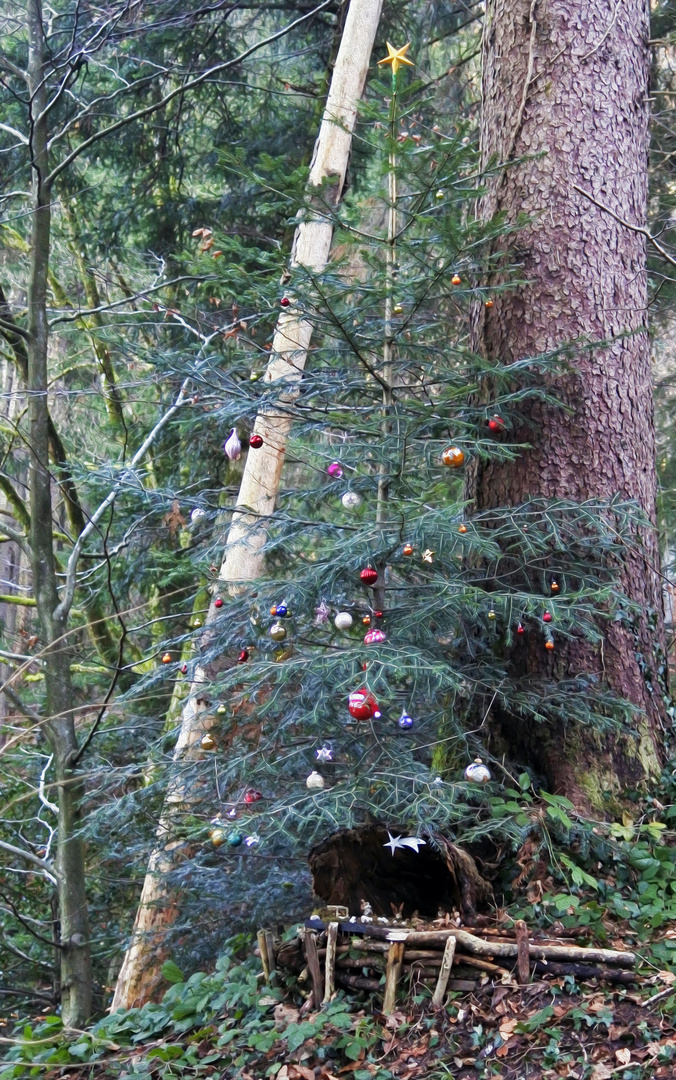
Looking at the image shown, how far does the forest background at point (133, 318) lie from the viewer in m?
5.25

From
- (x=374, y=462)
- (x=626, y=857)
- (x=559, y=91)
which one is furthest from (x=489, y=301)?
(x=626, y=857)

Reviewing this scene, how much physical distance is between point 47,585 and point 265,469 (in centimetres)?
162

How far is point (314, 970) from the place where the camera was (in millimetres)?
3555

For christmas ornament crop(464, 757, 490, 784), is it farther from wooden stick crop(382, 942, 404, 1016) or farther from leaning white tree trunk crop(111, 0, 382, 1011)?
leaning white tree trunk crop(111, 0, 382, 1011)

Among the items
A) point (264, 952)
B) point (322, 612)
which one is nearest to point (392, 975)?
point (264, 952)

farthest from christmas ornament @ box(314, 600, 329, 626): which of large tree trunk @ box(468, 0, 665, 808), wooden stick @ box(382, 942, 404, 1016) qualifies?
wooden stick @ box(382, 942, 404, 1016)

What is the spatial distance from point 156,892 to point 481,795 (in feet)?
8.27

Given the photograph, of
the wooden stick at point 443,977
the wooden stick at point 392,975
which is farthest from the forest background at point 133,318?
the wooden stick at point 443,977

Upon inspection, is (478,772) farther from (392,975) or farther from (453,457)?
(453,457)

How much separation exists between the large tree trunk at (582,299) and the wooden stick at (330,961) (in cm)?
142

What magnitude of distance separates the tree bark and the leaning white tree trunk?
33 centimetres

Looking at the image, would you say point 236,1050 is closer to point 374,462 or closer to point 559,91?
point 374,462

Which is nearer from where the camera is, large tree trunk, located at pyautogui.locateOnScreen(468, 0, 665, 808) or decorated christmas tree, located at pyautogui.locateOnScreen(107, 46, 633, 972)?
decorated christmas tree, located at pyautogui.locateOnScreen(107, 46, 633, 972)

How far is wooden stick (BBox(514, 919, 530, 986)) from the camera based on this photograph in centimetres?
333
